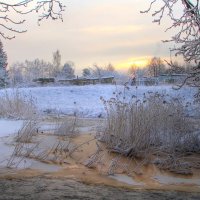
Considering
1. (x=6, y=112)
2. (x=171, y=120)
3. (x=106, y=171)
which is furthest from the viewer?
(x=6, y=112)

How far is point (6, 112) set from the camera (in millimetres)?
19000

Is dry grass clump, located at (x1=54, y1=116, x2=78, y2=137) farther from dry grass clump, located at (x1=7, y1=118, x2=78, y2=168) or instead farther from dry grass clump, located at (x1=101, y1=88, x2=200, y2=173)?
dry grass clump, located at (x1=101, y1=88, x2=200, y2=173)

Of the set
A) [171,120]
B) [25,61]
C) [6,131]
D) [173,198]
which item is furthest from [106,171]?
[25,61]

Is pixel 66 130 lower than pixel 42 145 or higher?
higher

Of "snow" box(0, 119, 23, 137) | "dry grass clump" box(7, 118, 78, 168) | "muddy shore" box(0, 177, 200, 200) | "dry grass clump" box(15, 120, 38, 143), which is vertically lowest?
"muddy shore" box(0, 177, 200, 200)

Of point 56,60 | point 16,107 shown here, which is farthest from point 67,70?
point 16,107

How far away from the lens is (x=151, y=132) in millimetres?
13398

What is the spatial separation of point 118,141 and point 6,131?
3.50 metres

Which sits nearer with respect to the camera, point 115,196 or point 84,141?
point 115,196

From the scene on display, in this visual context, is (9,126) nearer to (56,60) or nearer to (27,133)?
(27,133)

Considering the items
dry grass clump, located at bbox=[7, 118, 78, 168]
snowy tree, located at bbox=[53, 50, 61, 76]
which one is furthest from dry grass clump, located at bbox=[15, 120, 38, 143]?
snowy tree, located at bbox=[53, 50, 61, 76]

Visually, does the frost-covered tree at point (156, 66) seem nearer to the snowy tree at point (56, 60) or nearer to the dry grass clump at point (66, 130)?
the dry grass clump at point (66, 130)

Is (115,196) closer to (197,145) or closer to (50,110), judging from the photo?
(197,145)

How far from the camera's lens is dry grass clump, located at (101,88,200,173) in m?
12.7
